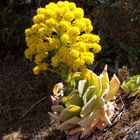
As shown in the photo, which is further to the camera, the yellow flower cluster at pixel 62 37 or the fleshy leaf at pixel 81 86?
the fleshy leaf at pixel 81 86

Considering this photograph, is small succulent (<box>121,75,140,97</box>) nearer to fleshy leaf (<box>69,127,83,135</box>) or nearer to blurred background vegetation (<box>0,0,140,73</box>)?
blurred background vegetation (<box>0,0,140,73</box>)

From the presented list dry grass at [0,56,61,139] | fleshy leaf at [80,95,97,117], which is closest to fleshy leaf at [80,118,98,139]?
Answer: fleshy leaf at [80,95,97,117]

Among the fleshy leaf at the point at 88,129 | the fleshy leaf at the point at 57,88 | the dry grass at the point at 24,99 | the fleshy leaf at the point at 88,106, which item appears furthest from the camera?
the dry grass at the point at 24,99

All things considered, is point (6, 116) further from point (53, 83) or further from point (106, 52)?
point (106, 52)

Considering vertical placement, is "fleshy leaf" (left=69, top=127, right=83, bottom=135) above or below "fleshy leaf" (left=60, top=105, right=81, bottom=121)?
below

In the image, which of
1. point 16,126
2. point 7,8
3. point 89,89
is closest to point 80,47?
point 89,89

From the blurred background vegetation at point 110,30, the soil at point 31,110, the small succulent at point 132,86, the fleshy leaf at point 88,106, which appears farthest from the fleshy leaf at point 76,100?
the blurred background vegetation at point 110,30

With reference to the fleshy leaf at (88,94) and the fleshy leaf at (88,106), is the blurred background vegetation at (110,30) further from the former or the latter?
the fleshy leaf at (88,106)

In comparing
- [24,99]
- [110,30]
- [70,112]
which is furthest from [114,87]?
[24,99]
